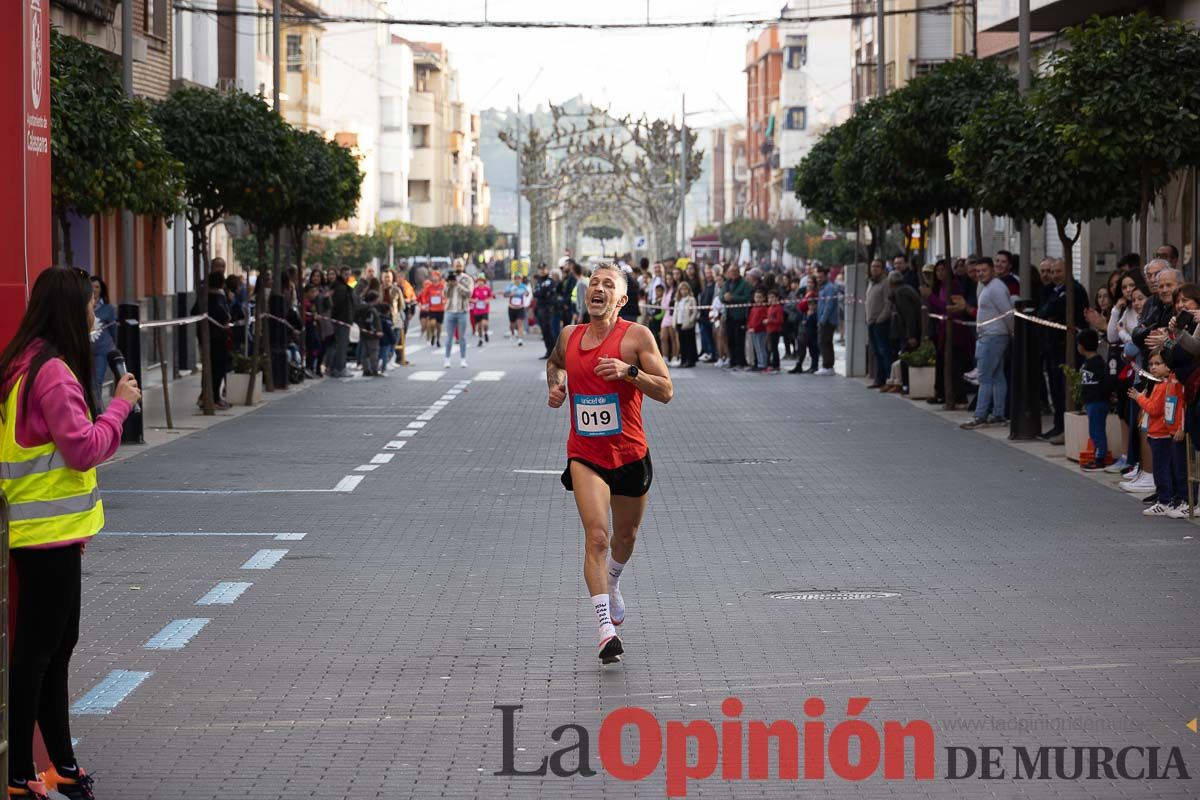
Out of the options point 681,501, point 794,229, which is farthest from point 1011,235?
point 794,229

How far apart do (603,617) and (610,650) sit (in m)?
0.21

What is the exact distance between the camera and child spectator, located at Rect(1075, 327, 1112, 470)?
1758cm

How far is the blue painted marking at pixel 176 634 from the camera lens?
954 centimetres

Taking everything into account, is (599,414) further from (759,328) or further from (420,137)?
(420,137)

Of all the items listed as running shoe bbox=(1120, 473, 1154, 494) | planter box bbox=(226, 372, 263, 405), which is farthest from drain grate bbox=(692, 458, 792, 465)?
planter box bbox=(226, 372, 263, 405)

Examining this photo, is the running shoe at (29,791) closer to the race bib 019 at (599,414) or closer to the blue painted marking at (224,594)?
the race bib 019 at (599,414)

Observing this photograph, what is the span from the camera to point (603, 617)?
9.12 m

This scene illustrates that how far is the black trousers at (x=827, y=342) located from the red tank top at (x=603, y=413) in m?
25.4

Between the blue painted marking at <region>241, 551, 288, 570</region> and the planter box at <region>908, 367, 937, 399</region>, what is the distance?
16008mm

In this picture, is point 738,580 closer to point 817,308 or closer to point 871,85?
point 817,308

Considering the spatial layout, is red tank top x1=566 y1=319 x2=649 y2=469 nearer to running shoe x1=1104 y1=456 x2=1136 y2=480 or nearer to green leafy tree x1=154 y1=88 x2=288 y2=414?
running shoe x1=1104 y1=456 x2=1136 y2=480

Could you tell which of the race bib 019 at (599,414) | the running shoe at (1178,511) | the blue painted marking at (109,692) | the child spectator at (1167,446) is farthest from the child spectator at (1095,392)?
the blue painted marking at (109,692)

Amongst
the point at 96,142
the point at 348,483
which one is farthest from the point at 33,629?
the point at 96,142

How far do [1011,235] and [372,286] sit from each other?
36.7 feet
